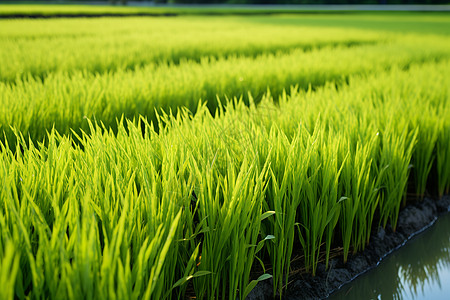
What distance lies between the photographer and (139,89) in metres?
2.56

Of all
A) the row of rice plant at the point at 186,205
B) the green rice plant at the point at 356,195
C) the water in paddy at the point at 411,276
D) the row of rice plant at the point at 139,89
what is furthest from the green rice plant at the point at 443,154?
the row of rice plant at the point at 139,89

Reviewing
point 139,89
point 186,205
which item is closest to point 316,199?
point 186,205

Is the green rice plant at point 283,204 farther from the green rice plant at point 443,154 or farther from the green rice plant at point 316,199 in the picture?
the green rice plant at point 443,154

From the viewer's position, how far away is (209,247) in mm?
1059

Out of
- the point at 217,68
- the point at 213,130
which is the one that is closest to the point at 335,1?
the point at 217,68

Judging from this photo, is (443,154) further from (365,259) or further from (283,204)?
(283,204)

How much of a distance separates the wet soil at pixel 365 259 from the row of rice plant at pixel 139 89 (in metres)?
1.10

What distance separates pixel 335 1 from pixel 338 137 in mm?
32793

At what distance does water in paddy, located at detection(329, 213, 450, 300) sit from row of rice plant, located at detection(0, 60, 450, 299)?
14 centimetres

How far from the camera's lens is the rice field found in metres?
0.82

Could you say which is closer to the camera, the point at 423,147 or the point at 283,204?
the point at 283,204

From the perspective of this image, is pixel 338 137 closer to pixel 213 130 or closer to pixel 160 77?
pixel 213 130

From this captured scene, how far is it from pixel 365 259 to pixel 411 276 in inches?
7.4

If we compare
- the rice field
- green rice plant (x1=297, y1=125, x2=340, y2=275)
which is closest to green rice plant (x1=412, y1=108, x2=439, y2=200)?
the rice field
